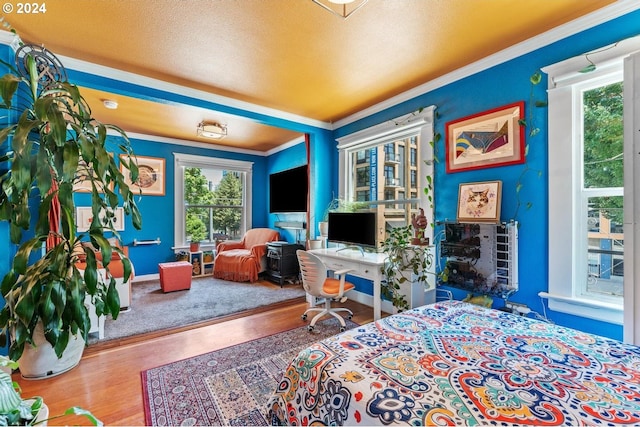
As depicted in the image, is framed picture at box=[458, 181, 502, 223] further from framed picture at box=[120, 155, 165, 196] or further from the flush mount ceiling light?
framed picture at box=[120, 155, 165, 196]

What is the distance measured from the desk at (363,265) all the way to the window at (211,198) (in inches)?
119

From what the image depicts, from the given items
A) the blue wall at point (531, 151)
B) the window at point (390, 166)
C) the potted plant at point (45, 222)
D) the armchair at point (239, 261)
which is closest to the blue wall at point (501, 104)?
Answer: the blue wall at point (531, 151)

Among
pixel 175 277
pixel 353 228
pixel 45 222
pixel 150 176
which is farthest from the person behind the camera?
pixel 150 176

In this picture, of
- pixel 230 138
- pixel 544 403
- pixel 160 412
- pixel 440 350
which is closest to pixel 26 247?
pixel 160 412

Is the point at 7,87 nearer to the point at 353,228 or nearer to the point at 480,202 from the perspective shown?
the point at 353,228

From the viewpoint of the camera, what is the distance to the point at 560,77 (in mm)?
1921

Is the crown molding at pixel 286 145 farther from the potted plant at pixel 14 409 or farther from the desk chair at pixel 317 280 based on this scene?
the potted plant at pixel 14 409

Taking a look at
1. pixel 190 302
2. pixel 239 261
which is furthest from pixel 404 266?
pixel 239 261

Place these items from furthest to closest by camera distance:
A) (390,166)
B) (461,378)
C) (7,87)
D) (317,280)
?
(390,166) < (317,280) < (7,87) < (461,378)

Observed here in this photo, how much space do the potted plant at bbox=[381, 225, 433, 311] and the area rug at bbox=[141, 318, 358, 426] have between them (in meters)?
0.93

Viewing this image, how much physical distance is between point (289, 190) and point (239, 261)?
1.61 m

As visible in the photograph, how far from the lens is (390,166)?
136 inches

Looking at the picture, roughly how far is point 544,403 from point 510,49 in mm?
2535

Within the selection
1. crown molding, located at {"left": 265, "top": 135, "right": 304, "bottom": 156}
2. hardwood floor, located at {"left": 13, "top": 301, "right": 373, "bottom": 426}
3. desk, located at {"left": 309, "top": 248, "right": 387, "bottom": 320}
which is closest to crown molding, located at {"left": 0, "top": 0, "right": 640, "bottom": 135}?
crown molding, located at {"left": 265, "top": 135, "right": 304, "bottom": 156}
